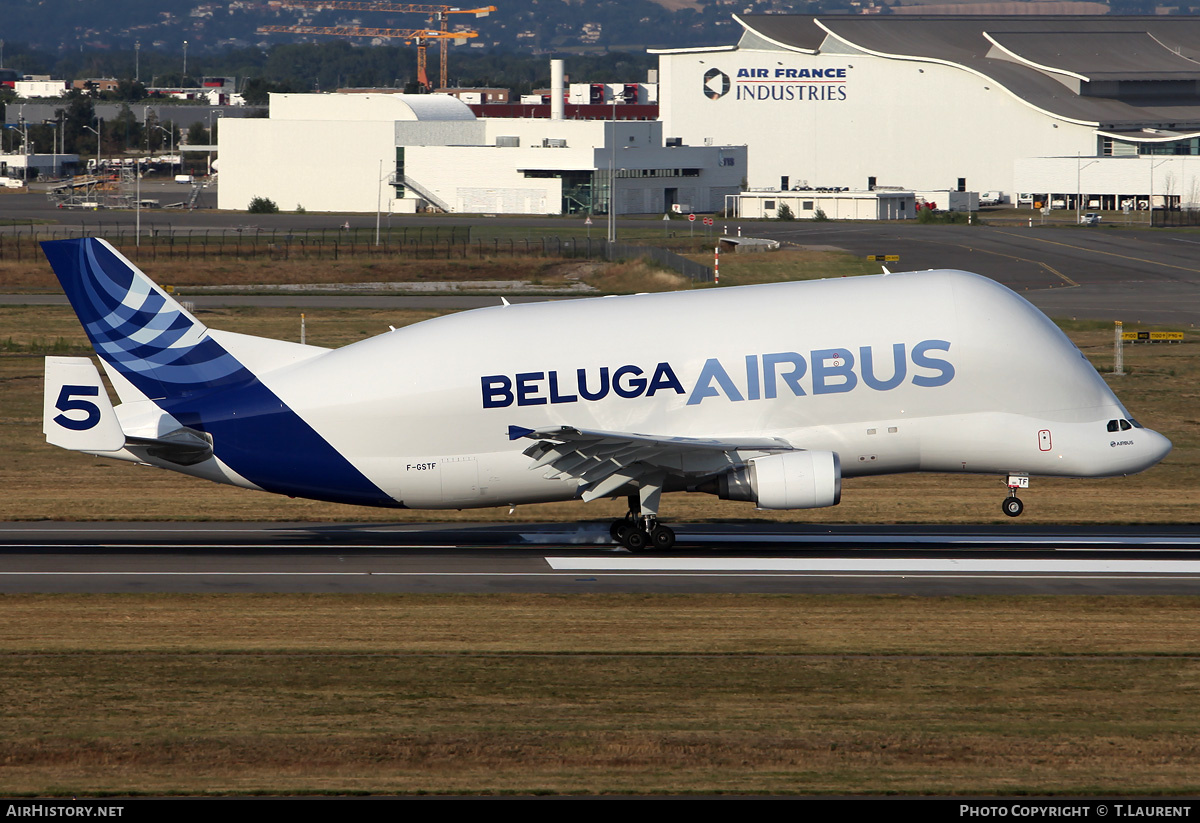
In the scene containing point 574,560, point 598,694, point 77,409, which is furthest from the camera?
point 574,560

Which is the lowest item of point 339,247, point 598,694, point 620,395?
point 598,694

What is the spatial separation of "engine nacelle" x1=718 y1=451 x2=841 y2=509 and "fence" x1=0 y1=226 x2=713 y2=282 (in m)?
65.6

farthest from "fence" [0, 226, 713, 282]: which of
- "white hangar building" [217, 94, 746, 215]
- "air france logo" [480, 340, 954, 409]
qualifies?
"air france logo" [480, 340, 954, 409]

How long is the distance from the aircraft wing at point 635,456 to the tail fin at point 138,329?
6978 millimetres

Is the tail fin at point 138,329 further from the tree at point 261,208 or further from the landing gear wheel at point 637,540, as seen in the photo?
the tree at point 261,208

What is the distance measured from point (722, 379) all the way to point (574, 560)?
5125mm

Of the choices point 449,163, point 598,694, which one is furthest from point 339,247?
point 598,694

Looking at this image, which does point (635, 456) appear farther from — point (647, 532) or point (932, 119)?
point (932, 119)

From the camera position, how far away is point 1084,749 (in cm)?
1900

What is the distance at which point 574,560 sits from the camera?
30.8 metres

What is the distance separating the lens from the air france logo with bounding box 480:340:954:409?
1182 inches

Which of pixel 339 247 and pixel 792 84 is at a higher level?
pixel 792 84

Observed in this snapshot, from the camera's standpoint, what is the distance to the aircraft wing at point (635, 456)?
29.2m

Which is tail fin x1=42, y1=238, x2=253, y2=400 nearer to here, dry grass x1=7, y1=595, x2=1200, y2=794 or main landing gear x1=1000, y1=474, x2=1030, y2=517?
dry grass x1=7, y1=595, x2=1200, y2=794
